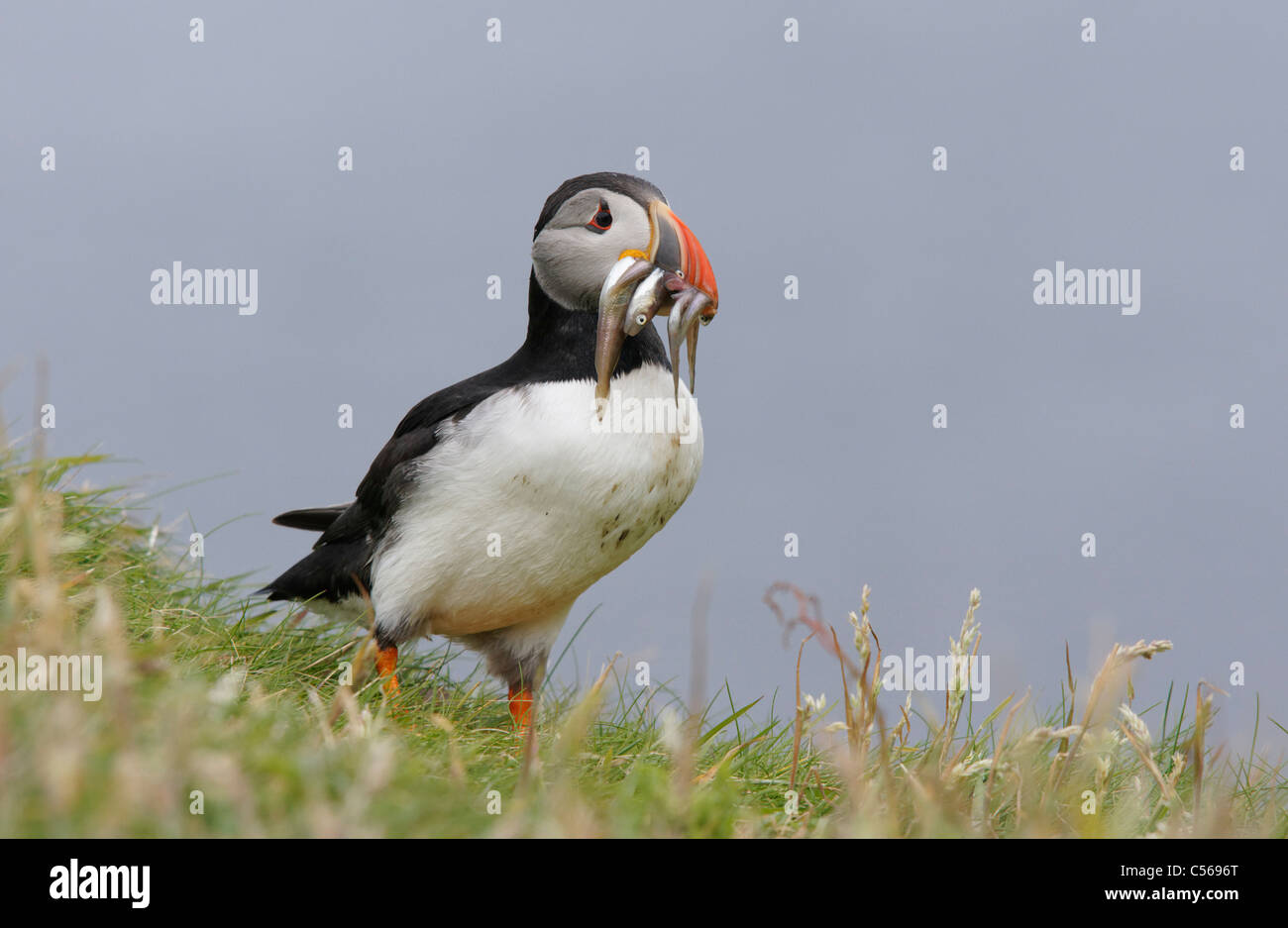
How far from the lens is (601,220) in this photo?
17.5ft

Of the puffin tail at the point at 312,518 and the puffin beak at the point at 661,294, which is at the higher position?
the puffin beak at the point at 661,294

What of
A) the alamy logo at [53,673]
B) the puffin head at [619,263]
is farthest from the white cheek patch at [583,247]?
the alamy logo at [53,673]

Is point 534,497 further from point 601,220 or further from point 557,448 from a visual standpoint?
point 601,220

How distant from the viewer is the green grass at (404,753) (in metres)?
2.12

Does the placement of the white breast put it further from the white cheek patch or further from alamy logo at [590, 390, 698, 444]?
the white cheek patch

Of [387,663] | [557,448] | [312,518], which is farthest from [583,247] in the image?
[312,518]

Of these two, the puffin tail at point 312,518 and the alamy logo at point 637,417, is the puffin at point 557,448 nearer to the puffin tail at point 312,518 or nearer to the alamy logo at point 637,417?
the alamy logo at point 637,417

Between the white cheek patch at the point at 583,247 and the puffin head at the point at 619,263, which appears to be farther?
the white cheek patch at the point at 583,247

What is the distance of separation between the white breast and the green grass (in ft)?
1.58

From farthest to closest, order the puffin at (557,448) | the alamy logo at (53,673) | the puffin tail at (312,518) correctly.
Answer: the puffin tail at (312,518) → the puffin at (557,448) → the alamy logo at (53,673)
